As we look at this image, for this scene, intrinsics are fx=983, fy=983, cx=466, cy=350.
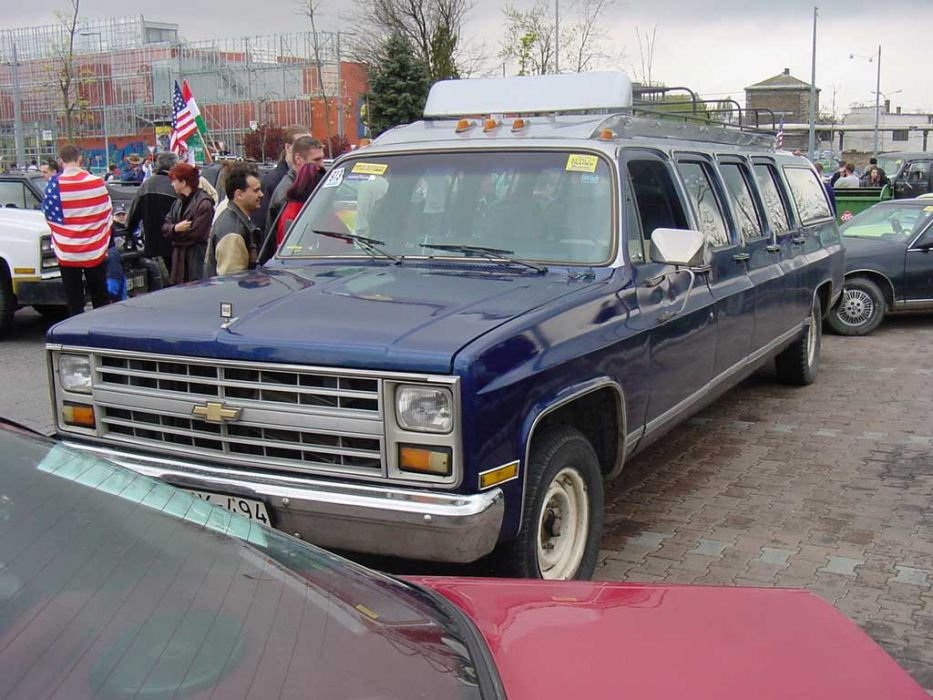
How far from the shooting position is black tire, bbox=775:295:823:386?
8.02 m

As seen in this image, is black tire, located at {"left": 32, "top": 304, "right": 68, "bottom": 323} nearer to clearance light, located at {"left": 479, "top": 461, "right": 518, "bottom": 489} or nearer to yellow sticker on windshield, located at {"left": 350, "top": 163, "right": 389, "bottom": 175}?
yellow sticker on windshield, located at {"left": 350, "top": 163, "right": 389, "bottom": 175}

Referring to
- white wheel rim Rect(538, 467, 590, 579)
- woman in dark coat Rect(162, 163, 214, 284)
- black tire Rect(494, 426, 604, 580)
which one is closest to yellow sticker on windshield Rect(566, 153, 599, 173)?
black tire Rect(494, 426, 604, 580)

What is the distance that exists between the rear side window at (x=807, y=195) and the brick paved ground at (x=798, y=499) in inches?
57.1

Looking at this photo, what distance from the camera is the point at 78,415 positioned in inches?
163

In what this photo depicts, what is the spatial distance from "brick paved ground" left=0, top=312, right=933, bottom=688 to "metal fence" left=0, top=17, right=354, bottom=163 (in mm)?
46249

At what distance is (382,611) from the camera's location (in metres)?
1.85

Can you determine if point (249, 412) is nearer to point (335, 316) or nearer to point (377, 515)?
point (335, 316)

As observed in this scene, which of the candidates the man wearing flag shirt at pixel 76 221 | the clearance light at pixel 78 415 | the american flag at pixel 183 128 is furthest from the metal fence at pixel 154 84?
the clearance light at pixel 78 415

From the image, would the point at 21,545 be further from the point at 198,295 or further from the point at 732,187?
the point at 732,187

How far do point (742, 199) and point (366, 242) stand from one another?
114 inches

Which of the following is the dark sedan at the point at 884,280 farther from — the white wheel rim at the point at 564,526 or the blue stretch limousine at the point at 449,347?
the white wheel rim at the point at 564,526

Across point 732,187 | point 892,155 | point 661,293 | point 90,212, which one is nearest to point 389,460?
point 661,293

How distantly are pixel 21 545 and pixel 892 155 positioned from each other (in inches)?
1251

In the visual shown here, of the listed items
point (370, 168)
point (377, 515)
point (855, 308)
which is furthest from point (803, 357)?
point (377, 515)
